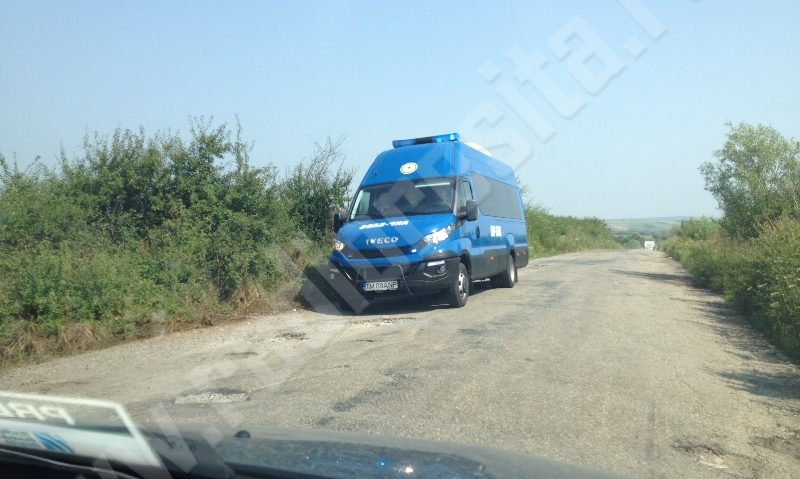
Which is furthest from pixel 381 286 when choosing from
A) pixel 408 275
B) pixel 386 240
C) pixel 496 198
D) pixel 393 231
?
pixel 496 198

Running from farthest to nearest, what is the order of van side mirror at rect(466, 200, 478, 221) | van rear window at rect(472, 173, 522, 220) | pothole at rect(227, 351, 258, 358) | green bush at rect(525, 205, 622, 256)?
1. green bush at rect(525, 205, 622, 256)
2. van rear window at rect(472, 173, 522, 220)
3. van side mirror at rect(466, 200, 478, 221)
4. pothole at rect(227, 351, 258, 358)

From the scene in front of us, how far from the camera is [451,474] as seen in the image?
2344 millimetres

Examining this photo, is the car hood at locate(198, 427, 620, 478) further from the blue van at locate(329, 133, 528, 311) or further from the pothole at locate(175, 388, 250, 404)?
the blue van at locate(329, 133, 528, 311)

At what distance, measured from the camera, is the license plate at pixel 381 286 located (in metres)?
12.0

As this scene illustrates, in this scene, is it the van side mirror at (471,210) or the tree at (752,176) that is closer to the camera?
the van side mirror at (471,210)

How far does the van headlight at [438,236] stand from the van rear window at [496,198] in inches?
77.9

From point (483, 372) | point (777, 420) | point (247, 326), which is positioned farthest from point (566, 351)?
point (247, 326)

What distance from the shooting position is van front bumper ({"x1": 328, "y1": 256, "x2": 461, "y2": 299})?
1195cm

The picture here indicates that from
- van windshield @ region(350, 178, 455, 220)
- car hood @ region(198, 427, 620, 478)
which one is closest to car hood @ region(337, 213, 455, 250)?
van windshield @ region(350, 178, 455, 220)

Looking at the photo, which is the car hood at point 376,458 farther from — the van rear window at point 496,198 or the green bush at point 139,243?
the van rear window at point 496,198

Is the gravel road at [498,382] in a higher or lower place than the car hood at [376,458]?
lower

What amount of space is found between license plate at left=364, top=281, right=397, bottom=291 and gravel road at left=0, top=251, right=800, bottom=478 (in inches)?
20.0

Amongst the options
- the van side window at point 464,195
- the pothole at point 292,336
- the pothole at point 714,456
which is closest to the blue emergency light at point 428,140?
the van side window at point 464,195

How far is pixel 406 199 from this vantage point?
508 inches
